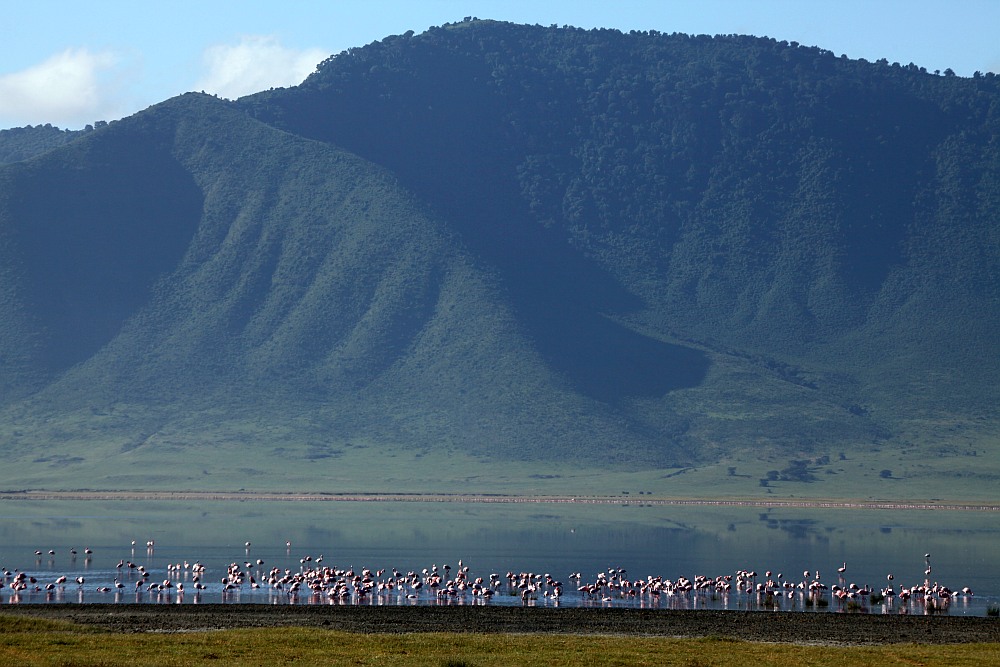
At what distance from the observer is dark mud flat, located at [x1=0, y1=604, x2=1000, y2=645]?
44812 mm

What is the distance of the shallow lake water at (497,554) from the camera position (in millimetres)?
56656

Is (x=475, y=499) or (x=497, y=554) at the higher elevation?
(x=497, y=554)

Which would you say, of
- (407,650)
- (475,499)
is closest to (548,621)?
(407,650)

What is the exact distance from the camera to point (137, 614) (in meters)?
47.3

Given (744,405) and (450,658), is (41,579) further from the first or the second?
(744,405)

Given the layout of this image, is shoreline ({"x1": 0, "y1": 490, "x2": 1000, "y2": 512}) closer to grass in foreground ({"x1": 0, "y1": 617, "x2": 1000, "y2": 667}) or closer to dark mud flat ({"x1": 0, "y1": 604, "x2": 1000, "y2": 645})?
dark mud flat ({"x1": 0, "y1": 604, "x2": 1000, "y2": 645})

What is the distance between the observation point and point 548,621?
156 ft

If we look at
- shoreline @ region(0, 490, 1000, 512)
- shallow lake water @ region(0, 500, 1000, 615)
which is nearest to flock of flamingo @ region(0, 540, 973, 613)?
shallow lake water @ region(0, 500, 1000, 615)

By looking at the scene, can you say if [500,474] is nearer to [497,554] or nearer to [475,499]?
[475,499]

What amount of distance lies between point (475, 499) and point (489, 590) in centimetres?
8995

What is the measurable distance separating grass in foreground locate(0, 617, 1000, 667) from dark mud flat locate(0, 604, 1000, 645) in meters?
2.73

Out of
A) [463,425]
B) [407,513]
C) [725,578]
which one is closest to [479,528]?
[407,513]

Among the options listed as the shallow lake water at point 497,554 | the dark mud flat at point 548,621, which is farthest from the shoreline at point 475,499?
the dark mud flat at point 548,621

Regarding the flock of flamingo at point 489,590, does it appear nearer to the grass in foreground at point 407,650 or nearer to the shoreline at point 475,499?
the grass in foreground at point 407,650
